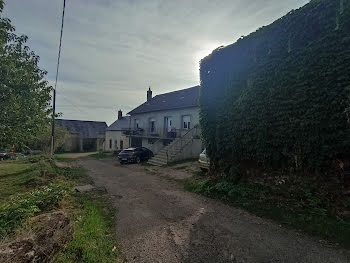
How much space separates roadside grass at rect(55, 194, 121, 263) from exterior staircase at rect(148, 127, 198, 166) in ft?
39.1

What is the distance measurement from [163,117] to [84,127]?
31.9 metres

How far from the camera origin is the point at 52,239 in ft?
12.8

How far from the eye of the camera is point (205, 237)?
199 inches

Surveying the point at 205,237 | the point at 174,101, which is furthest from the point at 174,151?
the point at 205,237

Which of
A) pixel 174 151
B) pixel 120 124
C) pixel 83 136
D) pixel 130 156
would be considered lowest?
pixel 130 156

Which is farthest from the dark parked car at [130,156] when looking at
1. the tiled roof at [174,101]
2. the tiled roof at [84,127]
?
the tiled roof at [84,127]

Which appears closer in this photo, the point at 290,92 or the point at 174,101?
the point at 290,92

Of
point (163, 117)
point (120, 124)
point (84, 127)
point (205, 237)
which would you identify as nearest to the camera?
point (205, 237)

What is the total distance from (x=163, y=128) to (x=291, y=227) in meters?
21.9

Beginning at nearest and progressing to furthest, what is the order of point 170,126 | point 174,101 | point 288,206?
1. point 288,206
2. point 170,126
3. point 174,101

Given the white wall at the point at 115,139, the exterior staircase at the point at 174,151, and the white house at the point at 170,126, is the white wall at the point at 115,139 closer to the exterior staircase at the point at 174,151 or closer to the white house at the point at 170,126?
the white house at the point at 170,126

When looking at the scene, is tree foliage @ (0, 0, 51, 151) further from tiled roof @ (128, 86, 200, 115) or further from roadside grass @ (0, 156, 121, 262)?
tiled roof @ (128, 86, 200, 115)

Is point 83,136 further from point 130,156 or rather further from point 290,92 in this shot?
point 290,92

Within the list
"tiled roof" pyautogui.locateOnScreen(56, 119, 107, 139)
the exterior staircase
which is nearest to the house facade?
"tiled roof" pyautogui.locateOnScreen(56, 119, 107, 139)
